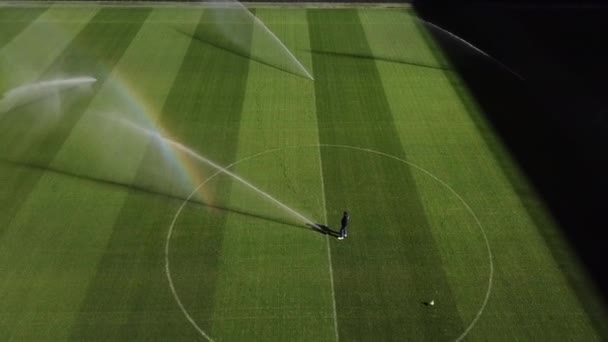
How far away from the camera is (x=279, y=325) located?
17453 millimetres

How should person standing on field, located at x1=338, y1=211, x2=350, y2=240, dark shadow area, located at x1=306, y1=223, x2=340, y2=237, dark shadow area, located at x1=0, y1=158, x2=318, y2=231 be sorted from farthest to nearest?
dark shadow area, located at x1=0, y1=158, x2=318, y2=231, dark shadow area, located at x1=306, y1=223, x2=340, y2=237, person standing on field, located at x1=338, y1=211, x2=350, y2=240

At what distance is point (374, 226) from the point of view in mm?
21047

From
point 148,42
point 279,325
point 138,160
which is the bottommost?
point 279,325

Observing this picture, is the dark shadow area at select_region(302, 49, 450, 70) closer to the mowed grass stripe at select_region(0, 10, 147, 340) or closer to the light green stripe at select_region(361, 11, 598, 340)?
the light green stripe at select_region(361, 11, 598, 340)

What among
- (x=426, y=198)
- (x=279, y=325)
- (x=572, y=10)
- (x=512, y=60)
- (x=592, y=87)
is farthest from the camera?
(x=572, y=10)

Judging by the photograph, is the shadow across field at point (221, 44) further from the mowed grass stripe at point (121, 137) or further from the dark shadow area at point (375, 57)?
the dark shadow area at point (375, 57)

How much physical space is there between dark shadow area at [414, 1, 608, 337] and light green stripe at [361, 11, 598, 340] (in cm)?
72

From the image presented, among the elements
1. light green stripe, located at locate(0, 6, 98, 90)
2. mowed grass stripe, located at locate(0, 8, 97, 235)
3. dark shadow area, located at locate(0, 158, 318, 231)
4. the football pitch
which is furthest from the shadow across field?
dark shadow area, located at locate(0, 158, 318, 231)

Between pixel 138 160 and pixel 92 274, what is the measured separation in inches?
265

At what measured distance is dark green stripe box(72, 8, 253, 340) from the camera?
Result: 17.5 metres

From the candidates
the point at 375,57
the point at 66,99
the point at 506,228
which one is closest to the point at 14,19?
the point at 66,99

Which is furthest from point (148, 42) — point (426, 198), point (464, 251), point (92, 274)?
point (464, 251)

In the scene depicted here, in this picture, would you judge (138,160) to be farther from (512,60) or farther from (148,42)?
(512,60)

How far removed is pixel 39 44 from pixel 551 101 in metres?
31.2
